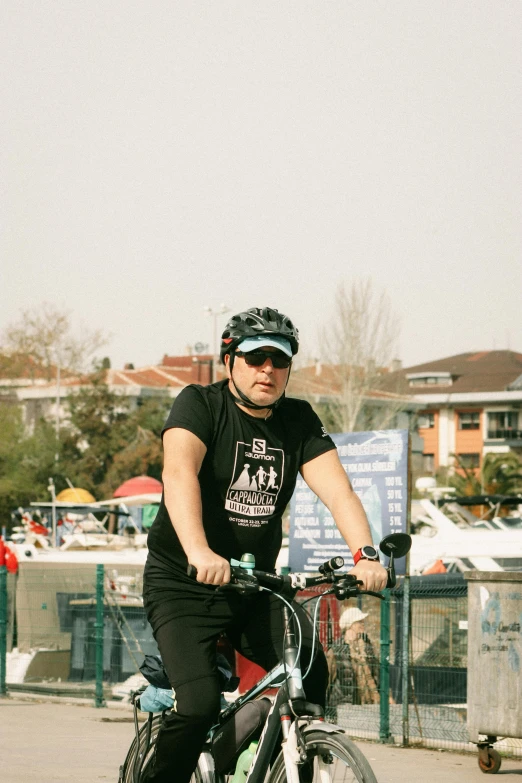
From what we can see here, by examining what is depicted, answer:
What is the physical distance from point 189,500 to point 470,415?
10483 centimetres

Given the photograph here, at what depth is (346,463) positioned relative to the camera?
11555mm

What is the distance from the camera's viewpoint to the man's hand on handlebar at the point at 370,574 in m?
4.35

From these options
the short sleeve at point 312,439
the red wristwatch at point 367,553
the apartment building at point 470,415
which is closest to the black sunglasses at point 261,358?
the short sleeve at point 312,439

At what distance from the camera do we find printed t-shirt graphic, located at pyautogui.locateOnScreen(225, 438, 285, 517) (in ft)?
15.2

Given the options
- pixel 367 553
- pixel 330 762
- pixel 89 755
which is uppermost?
pixel 367 553

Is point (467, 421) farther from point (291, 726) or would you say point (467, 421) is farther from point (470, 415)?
point (291, 726)

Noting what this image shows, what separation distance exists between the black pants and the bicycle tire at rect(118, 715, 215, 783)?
59 mm

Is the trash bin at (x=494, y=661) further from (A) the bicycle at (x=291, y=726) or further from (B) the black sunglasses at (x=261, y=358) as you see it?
(B) the black sunglasses at (x=261, y=358)

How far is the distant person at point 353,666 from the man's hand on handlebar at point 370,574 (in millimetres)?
5944

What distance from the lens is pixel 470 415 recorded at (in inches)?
4245

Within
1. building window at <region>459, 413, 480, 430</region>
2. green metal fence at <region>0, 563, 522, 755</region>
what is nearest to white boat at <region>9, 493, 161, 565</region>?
green metal fence at <region>0, 563, 522, 755</region>

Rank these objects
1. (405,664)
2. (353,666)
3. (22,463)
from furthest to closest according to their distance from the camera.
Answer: (22,463), (353,666), (405,664)

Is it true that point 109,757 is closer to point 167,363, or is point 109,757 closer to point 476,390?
point 476,390

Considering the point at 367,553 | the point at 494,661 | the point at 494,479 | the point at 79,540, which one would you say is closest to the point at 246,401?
the point at 367,553
